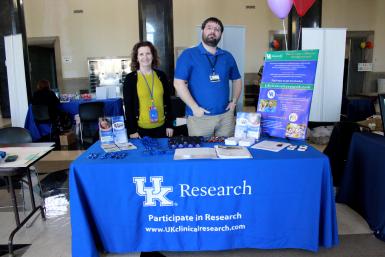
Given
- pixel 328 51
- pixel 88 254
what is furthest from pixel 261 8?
pixel 88 254

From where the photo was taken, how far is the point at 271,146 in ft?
6.93

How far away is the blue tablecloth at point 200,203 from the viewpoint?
74.2 inches

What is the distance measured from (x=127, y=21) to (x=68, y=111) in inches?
158

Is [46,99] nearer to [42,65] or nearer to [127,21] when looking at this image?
[127,21]

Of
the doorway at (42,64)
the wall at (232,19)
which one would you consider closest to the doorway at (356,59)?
the wall at (232,19)

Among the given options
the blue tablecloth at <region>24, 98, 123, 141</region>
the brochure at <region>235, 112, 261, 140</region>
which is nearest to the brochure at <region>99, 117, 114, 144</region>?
the brochure at <region>235, 112, 261, 140</region>

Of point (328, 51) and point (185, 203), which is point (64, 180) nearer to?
point (185, 203)

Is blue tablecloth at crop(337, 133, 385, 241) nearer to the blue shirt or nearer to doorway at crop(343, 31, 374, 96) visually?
the blue shirt

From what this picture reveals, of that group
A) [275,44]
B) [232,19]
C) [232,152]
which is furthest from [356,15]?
[232,152]

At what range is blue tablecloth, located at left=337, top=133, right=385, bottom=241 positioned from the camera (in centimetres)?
230

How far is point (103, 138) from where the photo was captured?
224 centimetres

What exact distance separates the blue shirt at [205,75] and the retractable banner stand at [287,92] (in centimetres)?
30

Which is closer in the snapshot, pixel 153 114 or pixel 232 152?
pixel 232 152

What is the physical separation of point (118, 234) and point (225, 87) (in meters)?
1.32
